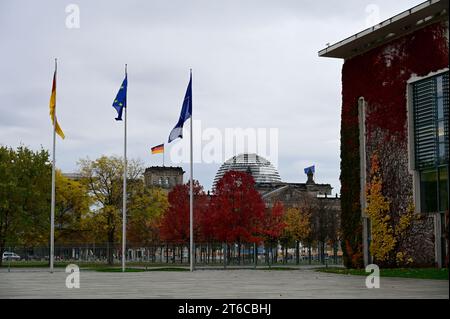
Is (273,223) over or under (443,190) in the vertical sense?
under

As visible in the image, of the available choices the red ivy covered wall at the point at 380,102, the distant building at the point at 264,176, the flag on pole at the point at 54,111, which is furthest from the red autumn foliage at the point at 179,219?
the distant building at the point at 264,176

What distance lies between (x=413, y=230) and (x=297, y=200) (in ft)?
305

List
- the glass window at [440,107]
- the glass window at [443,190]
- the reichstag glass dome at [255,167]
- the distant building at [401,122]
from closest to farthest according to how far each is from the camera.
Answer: the glass window at [443,190] → the glass window at [440,107] → the distant building at [401,122] → the reichstag glass dome at [255,167]

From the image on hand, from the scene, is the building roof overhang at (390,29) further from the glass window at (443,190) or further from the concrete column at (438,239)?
→ the concrete column at (438,239)

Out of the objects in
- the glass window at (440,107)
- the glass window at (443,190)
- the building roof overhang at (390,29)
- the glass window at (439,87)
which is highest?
the building roof overhang at (390,29)

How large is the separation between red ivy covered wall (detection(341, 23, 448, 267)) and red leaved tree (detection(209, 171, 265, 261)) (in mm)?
17557

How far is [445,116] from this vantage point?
47844 mm

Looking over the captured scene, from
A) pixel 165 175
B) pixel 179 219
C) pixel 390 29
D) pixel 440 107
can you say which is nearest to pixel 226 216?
pixel 179 219

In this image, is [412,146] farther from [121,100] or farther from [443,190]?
[121,100]

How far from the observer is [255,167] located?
629 ft

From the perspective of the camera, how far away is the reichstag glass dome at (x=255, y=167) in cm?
18888

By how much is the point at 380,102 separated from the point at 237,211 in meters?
24.2
